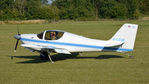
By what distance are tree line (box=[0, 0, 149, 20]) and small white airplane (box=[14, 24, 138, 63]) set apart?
62022mm

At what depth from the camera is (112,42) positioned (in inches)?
477

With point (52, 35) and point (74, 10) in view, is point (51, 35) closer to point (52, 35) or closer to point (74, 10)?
point (52, 35)

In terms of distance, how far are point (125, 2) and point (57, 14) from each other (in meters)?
27.1

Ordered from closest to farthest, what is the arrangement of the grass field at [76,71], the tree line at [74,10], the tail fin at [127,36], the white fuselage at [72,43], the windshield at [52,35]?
the grass field at [76,71]
the tail fin at [127,36]
the white fuselage at [72,43]
the windshield at [52,35]
the tree line at [74,10]

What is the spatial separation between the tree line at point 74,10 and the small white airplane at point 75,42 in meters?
62.0

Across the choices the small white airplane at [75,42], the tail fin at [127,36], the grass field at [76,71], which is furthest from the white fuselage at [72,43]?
the tail fin at [127,36]

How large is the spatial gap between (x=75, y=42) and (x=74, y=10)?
69258mm

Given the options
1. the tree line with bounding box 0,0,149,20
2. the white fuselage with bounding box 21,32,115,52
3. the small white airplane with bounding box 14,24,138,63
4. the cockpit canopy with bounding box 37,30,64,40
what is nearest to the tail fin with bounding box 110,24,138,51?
the small white airplane with bounding box 14,24,138,63

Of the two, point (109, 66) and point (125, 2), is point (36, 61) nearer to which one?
point (109, 66)

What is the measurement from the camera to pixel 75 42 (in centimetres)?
1268

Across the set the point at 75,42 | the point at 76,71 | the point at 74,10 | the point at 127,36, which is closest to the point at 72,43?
the point at 75,42

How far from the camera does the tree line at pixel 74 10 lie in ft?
253

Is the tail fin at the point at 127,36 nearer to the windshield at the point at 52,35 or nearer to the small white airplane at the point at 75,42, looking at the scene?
the small white airplane at the point at 75,42

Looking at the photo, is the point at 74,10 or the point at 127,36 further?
the point at 74,10
